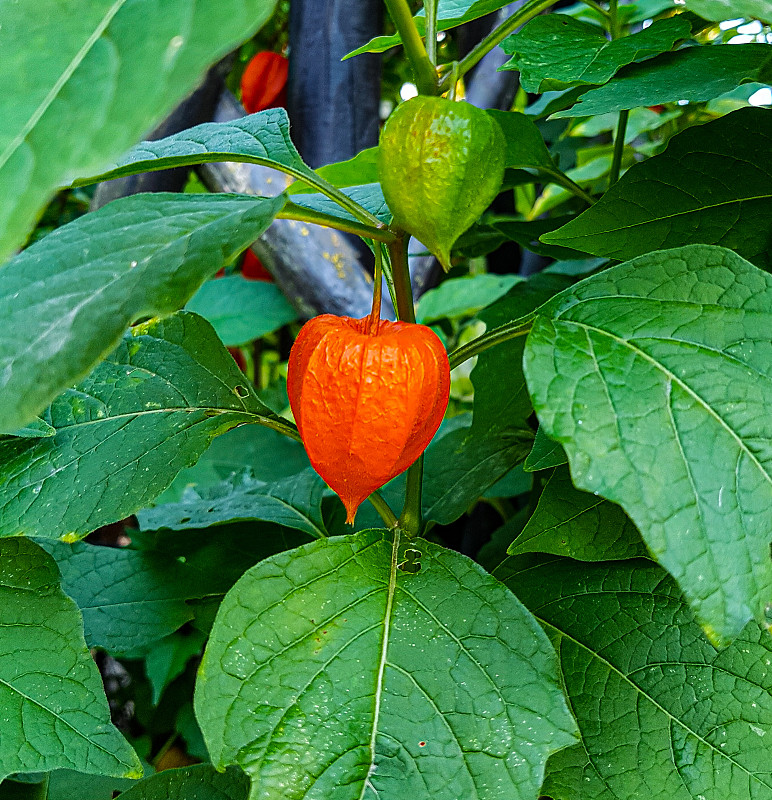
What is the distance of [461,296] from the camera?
1313 mm

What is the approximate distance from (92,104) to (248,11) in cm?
5

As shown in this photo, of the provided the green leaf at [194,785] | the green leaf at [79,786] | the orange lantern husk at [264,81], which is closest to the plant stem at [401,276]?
A: the green leaf at [194,785]

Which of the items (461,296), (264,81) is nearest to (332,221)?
(461,296)

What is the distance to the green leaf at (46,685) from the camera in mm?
400

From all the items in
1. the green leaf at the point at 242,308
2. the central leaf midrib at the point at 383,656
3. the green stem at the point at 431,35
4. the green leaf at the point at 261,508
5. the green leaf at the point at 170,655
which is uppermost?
the green stem at the point at 431,35

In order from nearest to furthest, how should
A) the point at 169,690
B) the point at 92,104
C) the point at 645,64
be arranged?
the point at 92,104, the point at 645,64, the point at 169,690

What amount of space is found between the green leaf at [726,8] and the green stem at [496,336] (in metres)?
0.17

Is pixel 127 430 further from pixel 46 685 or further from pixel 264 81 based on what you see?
pixel 264 81

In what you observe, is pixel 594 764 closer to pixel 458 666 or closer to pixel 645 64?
pixel 458 666

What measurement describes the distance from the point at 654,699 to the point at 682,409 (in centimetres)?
19

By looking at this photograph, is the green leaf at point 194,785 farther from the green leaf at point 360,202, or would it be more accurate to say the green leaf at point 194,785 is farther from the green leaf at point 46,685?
the green leaf at point 360,202

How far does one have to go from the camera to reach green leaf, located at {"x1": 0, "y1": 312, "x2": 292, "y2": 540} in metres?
0.46

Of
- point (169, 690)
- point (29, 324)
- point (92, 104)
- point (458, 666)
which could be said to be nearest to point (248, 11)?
point (92, 104)

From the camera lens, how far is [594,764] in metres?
0.44
